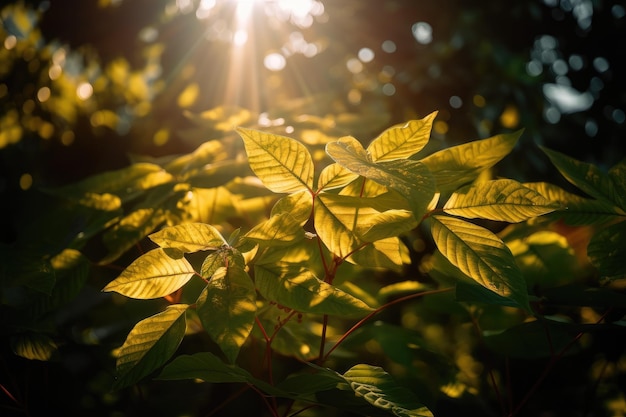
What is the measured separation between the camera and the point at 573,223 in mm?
714

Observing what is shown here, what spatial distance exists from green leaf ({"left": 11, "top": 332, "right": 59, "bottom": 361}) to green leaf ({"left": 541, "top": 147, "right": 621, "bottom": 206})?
0.76 m

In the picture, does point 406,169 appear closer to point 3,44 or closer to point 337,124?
point 337,124

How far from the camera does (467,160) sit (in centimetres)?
65

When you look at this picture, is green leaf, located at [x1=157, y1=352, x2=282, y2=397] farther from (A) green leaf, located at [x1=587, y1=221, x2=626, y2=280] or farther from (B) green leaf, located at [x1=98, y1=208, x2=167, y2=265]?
(A) green leaf, located at [x1=587, y1=221, x2=626, y2=280]

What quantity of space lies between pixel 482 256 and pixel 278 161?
0.26 m

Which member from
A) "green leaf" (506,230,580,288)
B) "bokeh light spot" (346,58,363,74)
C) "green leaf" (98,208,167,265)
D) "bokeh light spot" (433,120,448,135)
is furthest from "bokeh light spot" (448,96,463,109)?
"green leaf" (98,208,167,265)

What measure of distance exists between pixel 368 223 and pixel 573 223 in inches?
13.7

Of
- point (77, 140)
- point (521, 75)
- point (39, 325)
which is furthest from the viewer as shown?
point (521, 75)

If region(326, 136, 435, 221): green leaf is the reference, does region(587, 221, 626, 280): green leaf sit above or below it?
below

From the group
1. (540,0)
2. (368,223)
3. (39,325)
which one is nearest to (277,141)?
(368,223)

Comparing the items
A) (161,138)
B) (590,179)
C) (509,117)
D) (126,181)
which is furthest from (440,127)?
(126,181)

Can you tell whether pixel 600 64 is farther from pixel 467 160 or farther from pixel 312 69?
pixel 467 160

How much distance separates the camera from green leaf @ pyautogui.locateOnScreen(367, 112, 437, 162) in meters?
0.60

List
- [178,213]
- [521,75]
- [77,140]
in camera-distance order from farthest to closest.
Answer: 1. [521,75]
2. [77,140]
3. [178,213]
